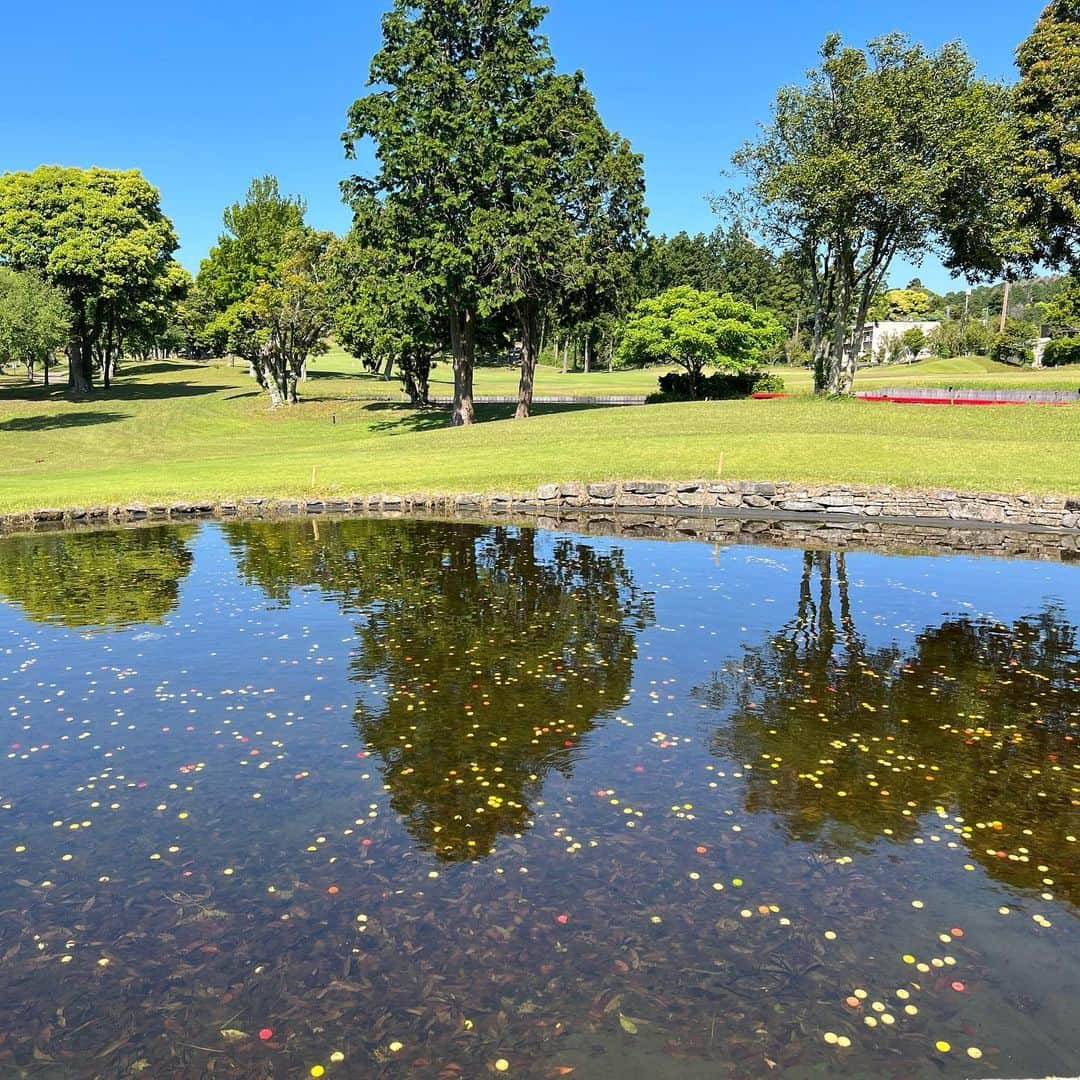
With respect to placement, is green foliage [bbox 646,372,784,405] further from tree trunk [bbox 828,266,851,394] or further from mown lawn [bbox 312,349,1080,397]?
tree trunk [bbox 828,266,851,394]

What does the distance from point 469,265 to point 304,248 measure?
2654cm

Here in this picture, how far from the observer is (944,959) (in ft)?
26.8

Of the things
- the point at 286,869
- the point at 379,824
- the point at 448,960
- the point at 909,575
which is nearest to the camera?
the point at 448,960

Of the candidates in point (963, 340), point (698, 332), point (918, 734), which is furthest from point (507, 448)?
point (963, 340)

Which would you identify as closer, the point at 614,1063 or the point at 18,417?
the point at 614,1063

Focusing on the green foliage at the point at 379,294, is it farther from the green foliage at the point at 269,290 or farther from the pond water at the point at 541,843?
the pond water at the point at 541,843

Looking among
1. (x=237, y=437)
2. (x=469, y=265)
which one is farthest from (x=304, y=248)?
(x=469, y=265)

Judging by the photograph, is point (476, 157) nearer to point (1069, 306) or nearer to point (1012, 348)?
point (1069, 306)

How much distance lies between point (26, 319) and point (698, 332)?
49.0m

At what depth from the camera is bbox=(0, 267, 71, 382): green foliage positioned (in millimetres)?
58594

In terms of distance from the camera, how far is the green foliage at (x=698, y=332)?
67.1m

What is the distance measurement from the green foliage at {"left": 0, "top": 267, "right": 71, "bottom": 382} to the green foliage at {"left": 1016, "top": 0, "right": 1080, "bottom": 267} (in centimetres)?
6587

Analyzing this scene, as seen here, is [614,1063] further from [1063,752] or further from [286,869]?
[1063,752]

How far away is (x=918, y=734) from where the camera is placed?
1330 centimetres
